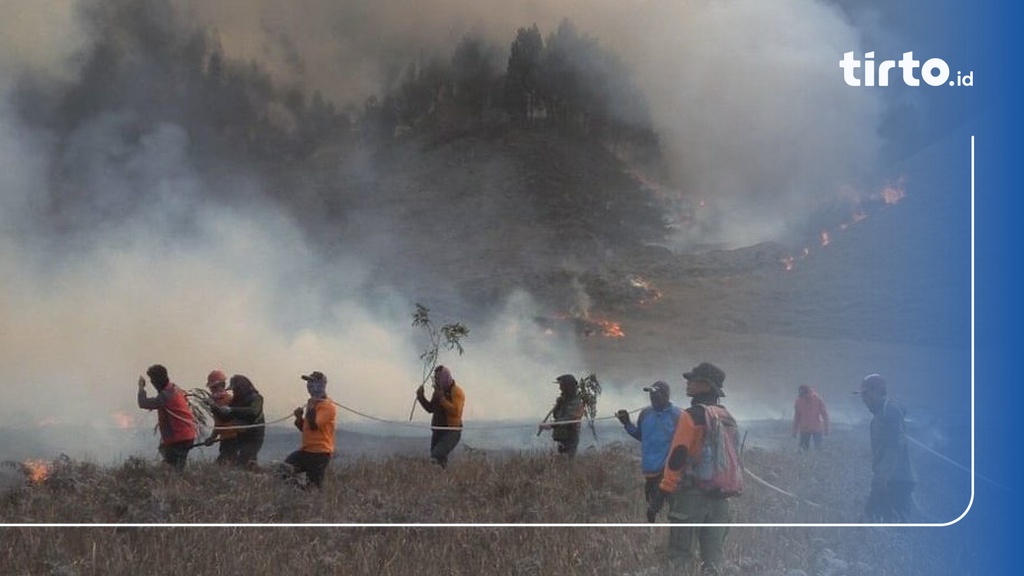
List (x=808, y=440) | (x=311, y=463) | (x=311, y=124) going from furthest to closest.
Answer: (x=311, y=463), (x=311, y=124), (x=808, y=440)

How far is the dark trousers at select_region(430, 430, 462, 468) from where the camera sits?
3695 mm

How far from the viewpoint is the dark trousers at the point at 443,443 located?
370cm

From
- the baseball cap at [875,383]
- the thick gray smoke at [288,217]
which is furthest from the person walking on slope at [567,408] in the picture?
the baseball cap at [875,383]

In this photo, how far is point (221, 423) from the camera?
12.0 ft

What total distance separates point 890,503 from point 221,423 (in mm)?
2444

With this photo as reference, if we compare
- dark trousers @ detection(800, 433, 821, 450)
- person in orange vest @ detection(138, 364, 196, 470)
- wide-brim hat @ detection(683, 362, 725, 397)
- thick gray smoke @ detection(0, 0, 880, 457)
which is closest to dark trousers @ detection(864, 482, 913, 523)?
dark trousers @ detection(800, 433, 821, 450)

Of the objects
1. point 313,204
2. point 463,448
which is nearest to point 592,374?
point 463,448

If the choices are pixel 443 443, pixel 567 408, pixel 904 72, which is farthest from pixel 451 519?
pixel 904 72

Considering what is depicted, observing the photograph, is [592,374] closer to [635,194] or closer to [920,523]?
[635,194]

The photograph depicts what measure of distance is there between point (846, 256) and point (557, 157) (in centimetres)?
110

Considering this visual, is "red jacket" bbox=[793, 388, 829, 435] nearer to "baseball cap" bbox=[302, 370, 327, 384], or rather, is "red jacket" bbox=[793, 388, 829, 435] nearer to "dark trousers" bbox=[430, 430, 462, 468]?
"dark trousers" bbox=[430, 430, 462, 468]

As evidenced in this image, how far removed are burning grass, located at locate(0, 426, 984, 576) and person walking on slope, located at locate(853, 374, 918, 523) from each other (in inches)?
2.6

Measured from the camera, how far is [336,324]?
3582mm

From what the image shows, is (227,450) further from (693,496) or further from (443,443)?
(693,496)
